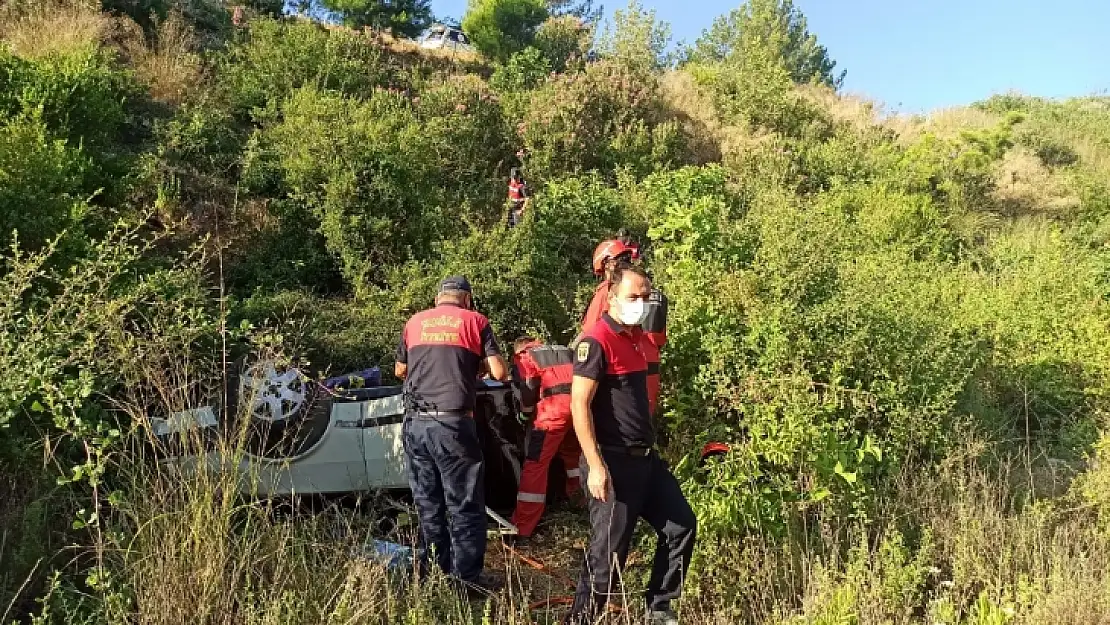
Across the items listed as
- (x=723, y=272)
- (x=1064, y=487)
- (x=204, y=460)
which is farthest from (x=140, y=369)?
(x=1064, y=487)

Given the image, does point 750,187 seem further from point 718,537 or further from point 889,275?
point 718,537

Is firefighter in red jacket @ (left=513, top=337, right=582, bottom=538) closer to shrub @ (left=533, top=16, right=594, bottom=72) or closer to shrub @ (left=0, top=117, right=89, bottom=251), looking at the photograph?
shrub @ (left=0, top=117, right=89, bottom=251)

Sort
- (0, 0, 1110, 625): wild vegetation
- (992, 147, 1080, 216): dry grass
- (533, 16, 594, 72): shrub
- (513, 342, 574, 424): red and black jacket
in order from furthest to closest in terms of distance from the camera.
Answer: (533, 16, 594, 72): shrub → (992, 147, 1080, 216): dry grass → (513, 342, 574, 424): red and black jacket → (0, 0, 1110, 625): wild vegetation

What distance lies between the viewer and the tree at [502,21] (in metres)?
20.6

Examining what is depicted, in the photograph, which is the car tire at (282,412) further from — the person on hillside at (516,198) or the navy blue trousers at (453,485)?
the person on hillside at (516,198)

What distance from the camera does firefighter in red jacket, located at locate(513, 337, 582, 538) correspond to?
4383 mm

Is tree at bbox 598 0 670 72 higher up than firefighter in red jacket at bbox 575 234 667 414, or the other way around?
tree at bbox 598 0 670 72

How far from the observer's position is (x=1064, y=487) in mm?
4887

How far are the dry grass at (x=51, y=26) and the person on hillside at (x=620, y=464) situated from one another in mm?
8594

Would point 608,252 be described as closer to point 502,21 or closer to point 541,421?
point 541,421

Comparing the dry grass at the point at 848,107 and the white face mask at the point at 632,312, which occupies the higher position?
the dry grass at the point at 848,107

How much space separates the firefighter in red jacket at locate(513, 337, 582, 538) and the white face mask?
1.06 m

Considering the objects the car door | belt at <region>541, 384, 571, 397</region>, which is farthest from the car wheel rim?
belt at <region>541, 384, 571, 397</region>

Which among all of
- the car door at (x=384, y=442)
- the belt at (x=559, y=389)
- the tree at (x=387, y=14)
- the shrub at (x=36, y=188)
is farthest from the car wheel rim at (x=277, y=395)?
the tree at (x=387, y=14)
